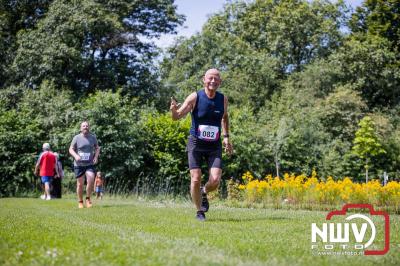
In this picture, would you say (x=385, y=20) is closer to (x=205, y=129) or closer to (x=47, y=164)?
(x=47, y=164)

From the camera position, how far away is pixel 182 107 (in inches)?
317

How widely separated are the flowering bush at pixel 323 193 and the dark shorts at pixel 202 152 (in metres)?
6.31

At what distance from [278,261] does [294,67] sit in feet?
142

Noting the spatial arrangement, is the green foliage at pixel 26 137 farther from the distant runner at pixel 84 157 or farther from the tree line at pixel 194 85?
the distant runner at pixel 84 157

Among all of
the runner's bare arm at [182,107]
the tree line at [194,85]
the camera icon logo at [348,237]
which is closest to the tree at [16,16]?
the tree line at [194,85]

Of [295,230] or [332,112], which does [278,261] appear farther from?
[332,112]

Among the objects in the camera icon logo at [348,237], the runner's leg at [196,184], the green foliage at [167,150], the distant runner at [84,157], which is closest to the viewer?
the camera icon logo at [348,237]

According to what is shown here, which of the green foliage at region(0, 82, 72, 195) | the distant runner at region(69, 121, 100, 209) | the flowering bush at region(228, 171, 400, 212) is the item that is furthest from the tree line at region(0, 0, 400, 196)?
the distant runner at region(69, 121, 100, 209)

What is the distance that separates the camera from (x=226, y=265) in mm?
3955

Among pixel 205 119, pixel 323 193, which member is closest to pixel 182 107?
pixel 205 119

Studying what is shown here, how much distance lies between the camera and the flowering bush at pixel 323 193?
44.5 ft

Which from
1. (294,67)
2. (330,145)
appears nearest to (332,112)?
(330,145)

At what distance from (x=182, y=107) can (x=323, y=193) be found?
24.0 ft

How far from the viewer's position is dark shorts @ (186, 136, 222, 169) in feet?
26.9
